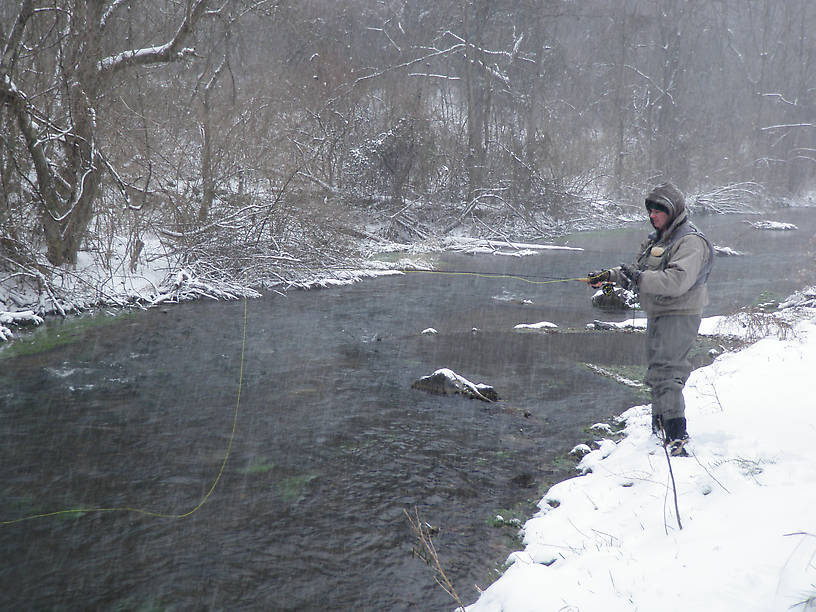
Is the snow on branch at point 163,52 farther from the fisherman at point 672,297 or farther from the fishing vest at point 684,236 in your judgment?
the fishing vest at point 684,236

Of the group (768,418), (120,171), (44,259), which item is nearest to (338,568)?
(768,418)

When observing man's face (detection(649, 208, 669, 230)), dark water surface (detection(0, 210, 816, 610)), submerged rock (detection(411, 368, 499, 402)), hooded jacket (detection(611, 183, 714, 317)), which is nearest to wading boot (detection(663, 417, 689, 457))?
hooded jacket (detection(611, 183, 714, 317))

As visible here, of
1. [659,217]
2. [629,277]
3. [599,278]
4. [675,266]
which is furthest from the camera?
[599,278]

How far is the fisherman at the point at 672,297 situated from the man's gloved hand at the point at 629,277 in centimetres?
1

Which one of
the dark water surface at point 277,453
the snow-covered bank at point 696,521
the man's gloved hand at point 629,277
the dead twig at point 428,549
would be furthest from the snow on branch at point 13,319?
the man's gloved hand at point 629,277

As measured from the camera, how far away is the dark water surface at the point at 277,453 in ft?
13.3

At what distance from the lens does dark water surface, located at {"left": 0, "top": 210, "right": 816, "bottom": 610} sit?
4.05 metres

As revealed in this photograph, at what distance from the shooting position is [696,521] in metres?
3.27

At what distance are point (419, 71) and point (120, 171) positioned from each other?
62.1 feet

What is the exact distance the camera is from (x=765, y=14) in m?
42.8

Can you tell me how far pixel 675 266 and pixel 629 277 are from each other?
468 millimetres

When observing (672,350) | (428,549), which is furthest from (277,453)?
(672,350)

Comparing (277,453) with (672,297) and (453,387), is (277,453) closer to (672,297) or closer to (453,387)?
(453,387)

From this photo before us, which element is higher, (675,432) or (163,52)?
(163,52)
